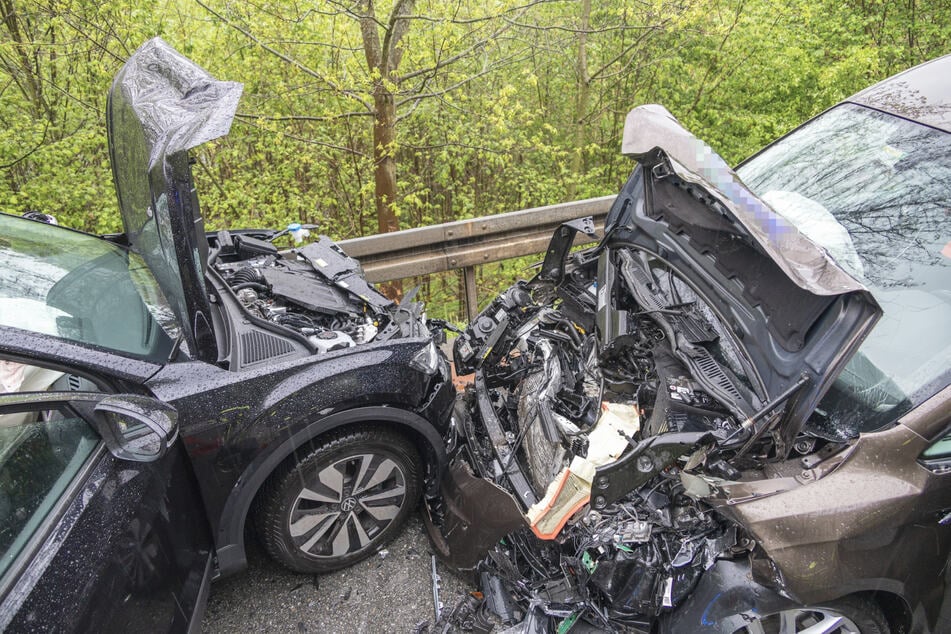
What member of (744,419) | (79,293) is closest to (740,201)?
(744,419)

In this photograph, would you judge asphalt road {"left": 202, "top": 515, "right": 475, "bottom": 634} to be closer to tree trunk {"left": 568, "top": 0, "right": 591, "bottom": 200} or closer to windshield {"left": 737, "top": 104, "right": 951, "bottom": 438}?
windshield {"left": 737, "top": 104, "right": 951, "bottom": 438}

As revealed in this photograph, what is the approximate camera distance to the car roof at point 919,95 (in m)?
2.63

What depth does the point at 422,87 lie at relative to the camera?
688 cm

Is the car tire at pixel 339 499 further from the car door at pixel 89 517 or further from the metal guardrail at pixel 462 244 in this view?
the metal guardrail at pixel 462 244

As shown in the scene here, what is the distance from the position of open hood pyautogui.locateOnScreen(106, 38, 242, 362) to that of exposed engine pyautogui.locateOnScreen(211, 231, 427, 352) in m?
0.46

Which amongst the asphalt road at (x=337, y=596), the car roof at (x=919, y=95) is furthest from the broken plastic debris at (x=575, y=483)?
the car roof at (x=919, y=95)

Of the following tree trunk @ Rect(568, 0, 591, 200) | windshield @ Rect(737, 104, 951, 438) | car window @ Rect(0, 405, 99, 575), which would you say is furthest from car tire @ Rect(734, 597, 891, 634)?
tree trunk @ Rect(568, 0, 591, 200)

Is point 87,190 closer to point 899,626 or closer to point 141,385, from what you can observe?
point 141,385

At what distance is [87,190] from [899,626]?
27.4ft

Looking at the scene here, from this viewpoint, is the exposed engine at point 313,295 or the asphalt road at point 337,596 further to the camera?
the exposed engine at point 313,295

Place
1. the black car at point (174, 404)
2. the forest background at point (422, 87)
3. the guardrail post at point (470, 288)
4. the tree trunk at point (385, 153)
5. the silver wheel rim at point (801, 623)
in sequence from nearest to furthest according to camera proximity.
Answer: the black car at point (174, 404) → the silver wheel rim at point (801, 623) → the guardrail post at point (470, 288) → the forest background at point (422, 87) → the tree trunk at point (385, 153)

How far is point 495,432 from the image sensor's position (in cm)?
271

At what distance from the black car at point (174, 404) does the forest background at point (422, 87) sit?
154 inches

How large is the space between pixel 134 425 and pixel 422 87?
5.90 meters
